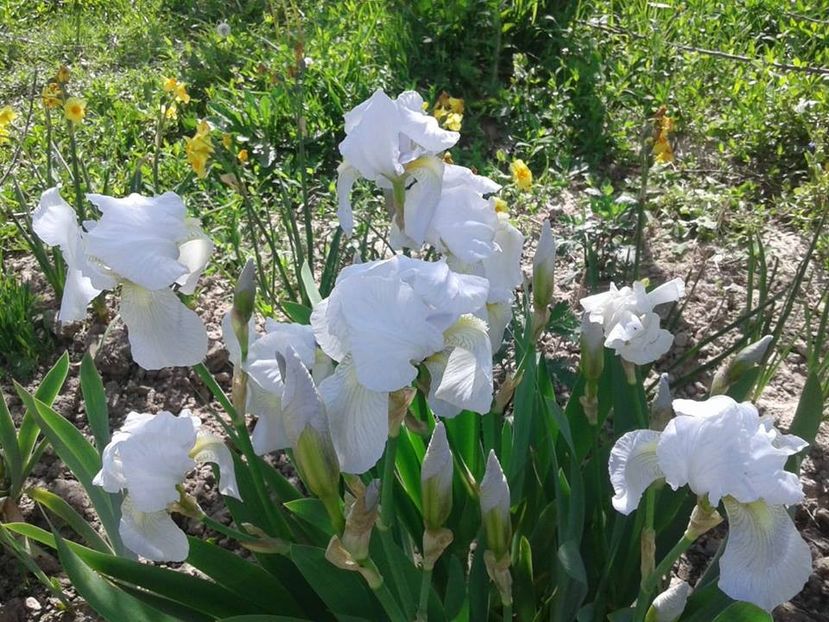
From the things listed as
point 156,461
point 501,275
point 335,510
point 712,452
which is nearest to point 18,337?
point 156,461

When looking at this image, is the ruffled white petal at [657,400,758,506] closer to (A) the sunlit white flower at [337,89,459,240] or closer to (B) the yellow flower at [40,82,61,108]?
(A) the sunlit white flower at [337,89,459,240]

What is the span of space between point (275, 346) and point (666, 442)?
1.44 feet

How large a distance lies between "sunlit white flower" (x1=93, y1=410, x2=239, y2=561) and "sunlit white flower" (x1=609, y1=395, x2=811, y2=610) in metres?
0.51

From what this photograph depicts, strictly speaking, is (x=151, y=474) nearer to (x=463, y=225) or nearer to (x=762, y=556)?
(x=463, y=225)

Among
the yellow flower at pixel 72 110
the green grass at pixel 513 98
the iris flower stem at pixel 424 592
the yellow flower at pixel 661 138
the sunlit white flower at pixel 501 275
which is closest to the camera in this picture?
the iris flower stem at pixel 424 592

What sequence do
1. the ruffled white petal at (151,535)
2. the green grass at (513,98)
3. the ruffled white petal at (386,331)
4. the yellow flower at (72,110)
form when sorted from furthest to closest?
the green grass at (513,98) → the yellow flower at (72,110) → the ruffled white petal at (151,535) → the ruffled white petal at (386,331)

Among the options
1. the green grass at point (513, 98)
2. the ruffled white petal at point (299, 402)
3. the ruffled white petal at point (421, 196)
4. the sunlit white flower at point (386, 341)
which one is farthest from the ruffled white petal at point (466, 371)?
the green grass at point (513, 98)

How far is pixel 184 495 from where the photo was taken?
1.04m

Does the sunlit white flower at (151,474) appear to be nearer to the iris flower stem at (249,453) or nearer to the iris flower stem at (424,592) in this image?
the iris flower stem at (249,453)

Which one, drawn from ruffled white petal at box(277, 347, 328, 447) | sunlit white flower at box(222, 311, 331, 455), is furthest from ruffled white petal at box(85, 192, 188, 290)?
ruffled white petal at box(277, 347, 328, 447)

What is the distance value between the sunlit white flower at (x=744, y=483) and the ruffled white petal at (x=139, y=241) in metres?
0.58

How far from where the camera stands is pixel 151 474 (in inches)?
39.4

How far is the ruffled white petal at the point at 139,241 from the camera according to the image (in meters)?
0.96

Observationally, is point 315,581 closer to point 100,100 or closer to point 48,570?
point 48,570
